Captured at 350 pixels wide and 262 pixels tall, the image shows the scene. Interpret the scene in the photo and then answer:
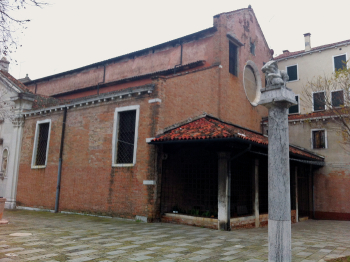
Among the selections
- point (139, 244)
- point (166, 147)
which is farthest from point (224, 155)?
point (139, 244)

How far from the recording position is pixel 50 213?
13.6 metres

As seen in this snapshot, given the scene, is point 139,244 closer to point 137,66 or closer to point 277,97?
point 277,97

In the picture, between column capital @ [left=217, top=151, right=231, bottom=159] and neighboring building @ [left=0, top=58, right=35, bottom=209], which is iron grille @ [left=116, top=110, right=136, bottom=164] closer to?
column capital @ [left=217, top=151, right=231, bottom=159]

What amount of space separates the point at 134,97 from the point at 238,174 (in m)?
4.99

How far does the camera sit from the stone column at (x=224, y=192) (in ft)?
32.9

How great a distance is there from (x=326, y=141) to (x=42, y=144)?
589 inches

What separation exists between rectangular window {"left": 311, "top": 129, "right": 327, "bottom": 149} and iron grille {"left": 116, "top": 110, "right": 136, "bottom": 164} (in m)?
10.9

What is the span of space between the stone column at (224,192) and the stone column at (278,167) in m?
5.04

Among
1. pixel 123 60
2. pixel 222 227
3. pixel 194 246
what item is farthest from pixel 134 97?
pixel 123 60

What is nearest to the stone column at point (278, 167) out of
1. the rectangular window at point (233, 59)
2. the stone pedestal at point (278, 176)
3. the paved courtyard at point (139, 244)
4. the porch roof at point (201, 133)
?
the stone pedestal at point (278, 176)

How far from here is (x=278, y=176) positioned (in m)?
5.14

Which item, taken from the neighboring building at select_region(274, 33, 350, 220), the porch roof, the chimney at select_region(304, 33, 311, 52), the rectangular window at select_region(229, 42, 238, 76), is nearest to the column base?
the porch roof

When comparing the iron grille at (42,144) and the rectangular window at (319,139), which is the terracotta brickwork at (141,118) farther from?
the rectangular window at (319,139)

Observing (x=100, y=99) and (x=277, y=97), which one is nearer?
(x=277, y=97)
